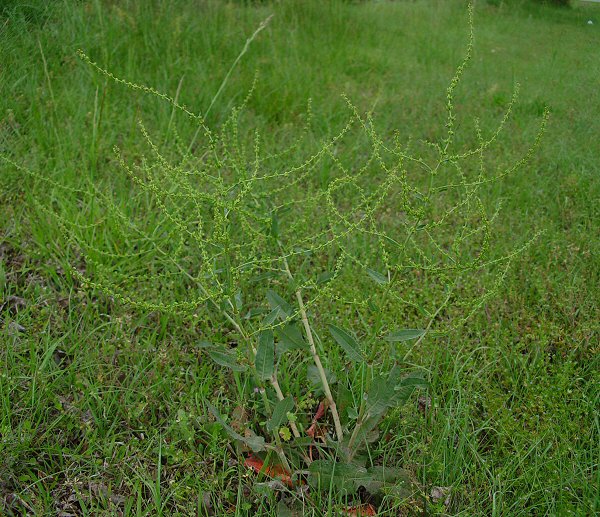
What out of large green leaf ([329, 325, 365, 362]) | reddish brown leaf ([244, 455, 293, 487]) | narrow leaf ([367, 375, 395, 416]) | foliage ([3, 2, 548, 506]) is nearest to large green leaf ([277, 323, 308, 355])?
foliage ([3, 2, 548, 506])

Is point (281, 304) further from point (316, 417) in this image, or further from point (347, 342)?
point (316, 417)

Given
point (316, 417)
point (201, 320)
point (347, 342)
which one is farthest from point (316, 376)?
point (201, 320)

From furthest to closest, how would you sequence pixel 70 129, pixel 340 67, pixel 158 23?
pixel 340 67
pixel 158 23
pixel 70 129

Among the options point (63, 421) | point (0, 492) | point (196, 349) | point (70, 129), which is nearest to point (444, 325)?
point (196, 349)

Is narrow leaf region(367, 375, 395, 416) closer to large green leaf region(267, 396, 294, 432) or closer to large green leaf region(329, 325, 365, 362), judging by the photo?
large green leaf region(329, 325, 365, 362)

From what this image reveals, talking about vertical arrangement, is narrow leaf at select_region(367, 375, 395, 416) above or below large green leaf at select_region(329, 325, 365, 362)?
below

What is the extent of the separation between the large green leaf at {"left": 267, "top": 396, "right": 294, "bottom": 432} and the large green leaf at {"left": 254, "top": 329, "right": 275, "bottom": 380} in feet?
0.32

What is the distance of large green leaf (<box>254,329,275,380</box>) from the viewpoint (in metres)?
1.81

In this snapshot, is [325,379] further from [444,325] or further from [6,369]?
[6,369]

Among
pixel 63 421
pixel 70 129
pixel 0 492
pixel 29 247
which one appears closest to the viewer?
pixel 0 492

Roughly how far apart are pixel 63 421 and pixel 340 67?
13.1 ft

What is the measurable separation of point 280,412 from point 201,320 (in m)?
0.83

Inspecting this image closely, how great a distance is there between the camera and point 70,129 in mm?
3463

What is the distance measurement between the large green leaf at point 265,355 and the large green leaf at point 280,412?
97mm
